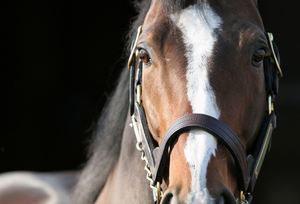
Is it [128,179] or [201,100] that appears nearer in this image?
[201,100]

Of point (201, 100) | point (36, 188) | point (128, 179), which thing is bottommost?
point (128, 179)

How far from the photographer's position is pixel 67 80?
159 inches

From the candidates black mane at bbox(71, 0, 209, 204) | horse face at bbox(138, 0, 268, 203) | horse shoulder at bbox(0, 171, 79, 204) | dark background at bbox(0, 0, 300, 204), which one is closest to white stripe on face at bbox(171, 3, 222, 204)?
horse face at bbox(138, 0, 268, 203)

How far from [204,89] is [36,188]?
1736 millimetres

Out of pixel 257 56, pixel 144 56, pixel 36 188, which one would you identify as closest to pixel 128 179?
pixel 144 56

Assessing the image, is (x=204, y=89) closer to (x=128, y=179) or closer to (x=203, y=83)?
(x=203, y=83)

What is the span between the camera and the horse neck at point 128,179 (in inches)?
A: 44.3

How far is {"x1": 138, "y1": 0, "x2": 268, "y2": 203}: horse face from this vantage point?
736 mm

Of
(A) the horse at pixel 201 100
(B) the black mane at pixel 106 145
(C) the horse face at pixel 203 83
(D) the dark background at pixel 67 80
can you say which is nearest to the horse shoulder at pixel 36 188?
(B) the black mane at pixel 106 145

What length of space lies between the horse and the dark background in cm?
221

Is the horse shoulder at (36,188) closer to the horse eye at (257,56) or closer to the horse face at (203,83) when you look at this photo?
the horse face at (203,83)

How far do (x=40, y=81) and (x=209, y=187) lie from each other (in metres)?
3.48

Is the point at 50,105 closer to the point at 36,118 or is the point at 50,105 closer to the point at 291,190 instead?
the point at 36,118

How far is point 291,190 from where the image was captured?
10.7 feet
